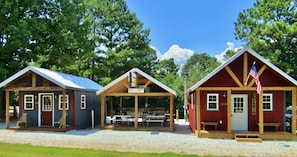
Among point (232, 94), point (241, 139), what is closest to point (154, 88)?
point (232, 94)

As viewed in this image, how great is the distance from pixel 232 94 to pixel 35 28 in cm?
1666

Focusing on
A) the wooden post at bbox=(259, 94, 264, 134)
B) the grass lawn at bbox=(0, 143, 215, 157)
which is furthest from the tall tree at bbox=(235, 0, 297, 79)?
the grass lawn at bbox=(0, 143, 215, 157)

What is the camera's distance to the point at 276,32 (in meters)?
25.0

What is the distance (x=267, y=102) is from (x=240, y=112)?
4.79 feet

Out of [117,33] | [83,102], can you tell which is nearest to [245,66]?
[83,102]

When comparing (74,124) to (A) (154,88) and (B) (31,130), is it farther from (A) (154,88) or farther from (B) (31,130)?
(A) (154,88)

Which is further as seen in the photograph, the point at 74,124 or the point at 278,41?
the point at 278,41

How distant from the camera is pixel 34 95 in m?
17.8

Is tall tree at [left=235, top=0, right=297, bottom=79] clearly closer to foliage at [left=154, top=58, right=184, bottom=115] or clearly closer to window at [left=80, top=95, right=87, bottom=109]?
foliage at [left=154, top=58, right=184, bottom=115]

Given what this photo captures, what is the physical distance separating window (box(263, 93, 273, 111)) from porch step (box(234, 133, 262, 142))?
81.8 inches

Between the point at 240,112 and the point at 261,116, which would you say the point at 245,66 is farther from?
the point at 240,112

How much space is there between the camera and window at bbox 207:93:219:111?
15.3 meters

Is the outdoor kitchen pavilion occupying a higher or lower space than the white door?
higher

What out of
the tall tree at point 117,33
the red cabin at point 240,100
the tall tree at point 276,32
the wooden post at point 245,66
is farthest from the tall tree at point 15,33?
the tall tree at point 276,32
